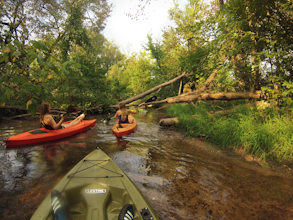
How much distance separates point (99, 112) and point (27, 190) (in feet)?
33.1

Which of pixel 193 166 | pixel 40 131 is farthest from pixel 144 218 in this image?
pixel 40 131

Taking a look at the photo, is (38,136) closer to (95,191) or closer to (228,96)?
(95,191)

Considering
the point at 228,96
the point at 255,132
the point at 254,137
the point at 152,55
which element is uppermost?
the point at 152,55

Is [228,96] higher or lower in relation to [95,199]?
higher

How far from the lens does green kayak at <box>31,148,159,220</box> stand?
6.00 feet

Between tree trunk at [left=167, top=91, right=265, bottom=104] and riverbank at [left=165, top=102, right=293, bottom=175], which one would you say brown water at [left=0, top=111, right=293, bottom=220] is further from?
tree trunk at [left=167, top=91, right=265, bottom=104]

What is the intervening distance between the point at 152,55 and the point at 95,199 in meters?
23.5

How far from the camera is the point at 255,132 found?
430cm

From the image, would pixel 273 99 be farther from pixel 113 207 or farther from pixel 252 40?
pixel 113 207

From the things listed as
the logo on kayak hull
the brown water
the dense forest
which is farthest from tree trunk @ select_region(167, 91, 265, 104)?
the logo on kayak hull

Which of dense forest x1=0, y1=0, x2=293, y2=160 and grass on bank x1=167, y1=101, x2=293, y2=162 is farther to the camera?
grass on bank x1=167, y1=101, x2=293, y2=162

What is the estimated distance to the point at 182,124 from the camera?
24.0 ft

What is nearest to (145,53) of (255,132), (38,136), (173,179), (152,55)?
(152,55)

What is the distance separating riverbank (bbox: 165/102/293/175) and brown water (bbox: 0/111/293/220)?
278 mm
